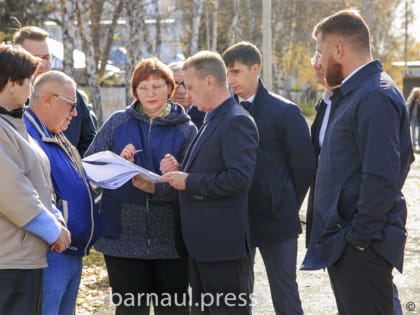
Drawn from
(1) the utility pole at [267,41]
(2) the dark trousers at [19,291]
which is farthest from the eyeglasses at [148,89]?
(1) the utility pole at [267,41]

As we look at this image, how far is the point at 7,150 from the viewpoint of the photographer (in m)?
3.89

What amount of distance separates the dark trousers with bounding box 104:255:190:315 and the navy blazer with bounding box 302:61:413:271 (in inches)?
45.3

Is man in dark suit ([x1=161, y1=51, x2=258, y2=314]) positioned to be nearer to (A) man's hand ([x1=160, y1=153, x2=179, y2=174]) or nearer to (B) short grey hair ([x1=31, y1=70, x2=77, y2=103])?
→ (A) man's hand ([x1=160, y1=153, x2=179, y2=174])

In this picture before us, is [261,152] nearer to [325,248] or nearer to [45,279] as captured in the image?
[325,248]

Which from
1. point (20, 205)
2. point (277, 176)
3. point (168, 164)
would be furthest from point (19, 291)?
point (277, 176)

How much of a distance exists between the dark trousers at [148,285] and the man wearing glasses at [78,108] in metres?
1.35

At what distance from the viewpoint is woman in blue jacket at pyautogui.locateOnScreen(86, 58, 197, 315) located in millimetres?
5238

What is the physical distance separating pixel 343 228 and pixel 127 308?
1.80 meters

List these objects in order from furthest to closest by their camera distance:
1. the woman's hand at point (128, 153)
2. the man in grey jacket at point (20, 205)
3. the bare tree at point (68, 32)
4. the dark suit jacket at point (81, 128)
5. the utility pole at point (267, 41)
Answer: the bare tree at point (68, 32)
the utility pole at point (267, 41)
the dark suit jacket at point (81, 128)
the woman's hand at point (128, 153)
the man in grey jacket at point (20, 205)

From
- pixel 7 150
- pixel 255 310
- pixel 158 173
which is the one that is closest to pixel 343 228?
pixel 158 173

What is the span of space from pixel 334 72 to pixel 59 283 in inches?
77.7

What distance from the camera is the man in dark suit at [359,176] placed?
415 cm

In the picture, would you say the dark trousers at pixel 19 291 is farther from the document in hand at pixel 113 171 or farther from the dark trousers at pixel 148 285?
the dark trousers at pixel 148 285

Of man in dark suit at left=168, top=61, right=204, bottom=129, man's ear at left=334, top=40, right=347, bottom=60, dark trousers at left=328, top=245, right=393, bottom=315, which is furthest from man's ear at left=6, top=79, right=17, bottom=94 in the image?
man in dark suit at left=168, top=61, right=204, bottom=129
